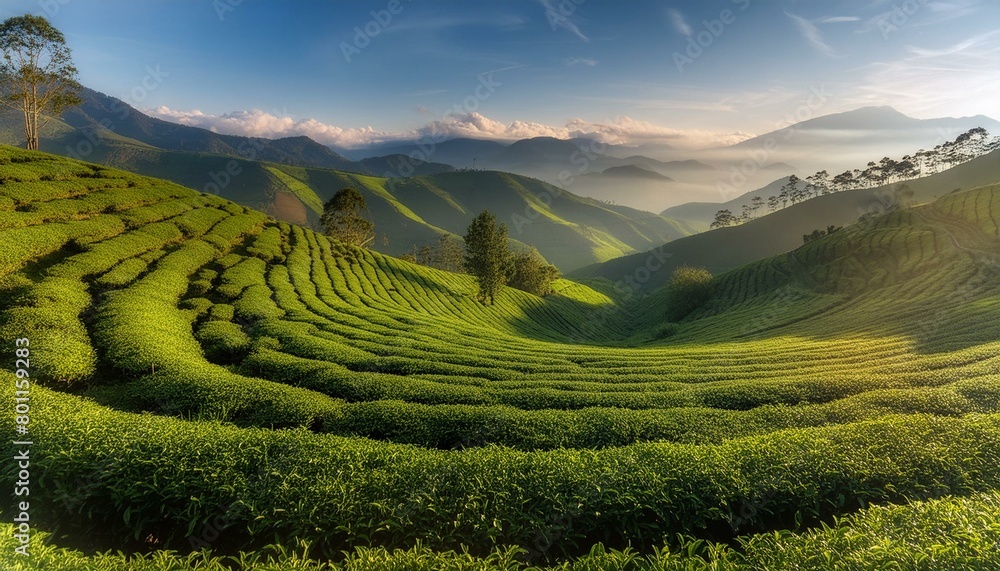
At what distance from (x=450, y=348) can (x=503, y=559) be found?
2121cm

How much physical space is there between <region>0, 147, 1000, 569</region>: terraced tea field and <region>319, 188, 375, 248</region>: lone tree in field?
3605 centimetres

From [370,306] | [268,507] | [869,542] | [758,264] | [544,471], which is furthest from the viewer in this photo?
[758,264]

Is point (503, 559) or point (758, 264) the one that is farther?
point (758, 264)

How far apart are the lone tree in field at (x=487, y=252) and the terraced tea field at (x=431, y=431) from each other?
32128mm

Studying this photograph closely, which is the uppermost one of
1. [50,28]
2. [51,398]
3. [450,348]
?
[50,28]

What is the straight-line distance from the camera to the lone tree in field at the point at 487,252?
66.6 meters

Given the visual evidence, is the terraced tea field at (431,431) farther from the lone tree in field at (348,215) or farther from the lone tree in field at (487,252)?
the lone tree in field at (348,215)

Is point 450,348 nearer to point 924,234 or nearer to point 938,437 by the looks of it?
point 938,437

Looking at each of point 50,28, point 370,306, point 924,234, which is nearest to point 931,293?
point 924,234

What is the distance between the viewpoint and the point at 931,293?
43.9 metres

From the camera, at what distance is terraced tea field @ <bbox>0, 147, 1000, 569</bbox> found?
7562 mm

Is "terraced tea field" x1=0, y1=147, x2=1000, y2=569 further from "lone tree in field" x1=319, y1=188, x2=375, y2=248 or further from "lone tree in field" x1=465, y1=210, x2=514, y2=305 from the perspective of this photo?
"lone tree in field" x1=319, y1=188, x2=375, y2=248

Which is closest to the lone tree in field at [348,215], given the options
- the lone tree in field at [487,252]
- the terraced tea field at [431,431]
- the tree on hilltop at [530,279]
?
the lone tree in field at [487,252]

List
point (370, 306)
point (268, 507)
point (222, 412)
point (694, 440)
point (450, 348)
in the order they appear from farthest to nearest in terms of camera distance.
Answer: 1. point (370, 306)
2. point (450, 348)
3. point (222, 412)
4. point (694, 440)
5. point (268, 507)
